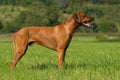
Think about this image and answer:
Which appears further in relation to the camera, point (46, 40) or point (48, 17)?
point (48, 17)

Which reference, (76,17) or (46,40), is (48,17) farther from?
(76,17)

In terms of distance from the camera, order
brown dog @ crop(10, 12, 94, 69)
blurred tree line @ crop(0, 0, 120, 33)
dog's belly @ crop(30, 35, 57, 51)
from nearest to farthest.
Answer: brown dog @ crop(10, 12, 94, 69) < dog's belly @ crop(30, 35, 57, 51) < blurred tree line @ crop(0, 0, 120, 33)

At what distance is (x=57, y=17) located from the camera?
372 feet

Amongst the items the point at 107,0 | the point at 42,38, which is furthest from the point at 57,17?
the point at 42,38

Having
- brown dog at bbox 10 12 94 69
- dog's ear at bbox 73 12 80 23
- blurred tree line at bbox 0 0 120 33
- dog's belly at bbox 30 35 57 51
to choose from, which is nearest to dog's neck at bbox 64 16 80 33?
brown dog at bbox 10 12 94 69

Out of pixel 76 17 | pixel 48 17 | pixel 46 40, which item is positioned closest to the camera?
pixel 76 17

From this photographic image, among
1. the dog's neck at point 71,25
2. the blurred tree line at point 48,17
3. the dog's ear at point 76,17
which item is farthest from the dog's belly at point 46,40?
the blurred tree line at point 48,17

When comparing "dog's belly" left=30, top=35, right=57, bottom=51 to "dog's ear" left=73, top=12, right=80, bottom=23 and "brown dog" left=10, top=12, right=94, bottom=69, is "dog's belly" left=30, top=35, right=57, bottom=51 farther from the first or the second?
"dog's ear" left=73, top=12, right=80, bottom=23

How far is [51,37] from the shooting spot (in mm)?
11203

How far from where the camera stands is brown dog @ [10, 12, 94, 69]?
35.8 feet

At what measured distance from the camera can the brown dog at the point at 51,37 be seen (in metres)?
10.9

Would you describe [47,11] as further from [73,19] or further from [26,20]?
[73,19]

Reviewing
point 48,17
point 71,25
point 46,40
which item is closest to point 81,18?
point 71,25

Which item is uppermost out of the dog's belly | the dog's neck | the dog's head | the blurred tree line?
the dog's head
